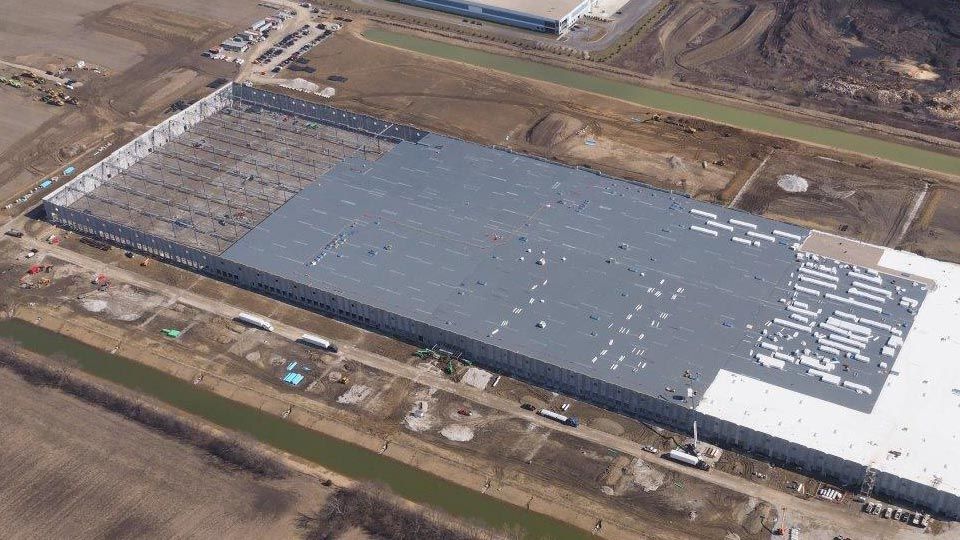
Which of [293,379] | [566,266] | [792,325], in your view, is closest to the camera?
[792,325]

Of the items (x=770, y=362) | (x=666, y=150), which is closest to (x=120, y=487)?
(x=770, y=362)

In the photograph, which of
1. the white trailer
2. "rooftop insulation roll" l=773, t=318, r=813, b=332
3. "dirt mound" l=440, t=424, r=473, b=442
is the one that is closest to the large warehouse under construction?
"rooftop insulation roll" l=773, t=318, r=813, b=332

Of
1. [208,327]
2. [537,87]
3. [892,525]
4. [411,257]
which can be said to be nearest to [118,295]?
[208,327]

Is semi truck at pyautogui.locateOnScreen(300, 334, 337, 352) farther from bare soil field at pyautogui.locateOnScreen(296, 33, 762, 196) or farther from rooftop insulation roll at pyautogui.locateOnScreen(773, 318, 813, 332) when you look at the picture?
bare soil field at pyautogui.locateOnScreen(296, 33, 762, 196)

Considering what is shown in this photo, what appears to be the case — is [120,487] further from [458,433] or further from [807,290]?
[807,290]

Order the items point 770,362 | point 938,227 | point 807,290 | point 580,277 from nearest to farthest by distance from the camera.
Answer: point 770,362 → point 807,290 → point 580,277 → point 938,227

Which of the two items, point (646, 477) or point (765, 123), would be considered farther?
point (765, 123)

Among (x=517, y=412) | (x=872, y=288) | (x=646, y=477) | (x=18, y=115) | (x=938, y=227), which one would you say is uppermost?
(x=872, y=288)
